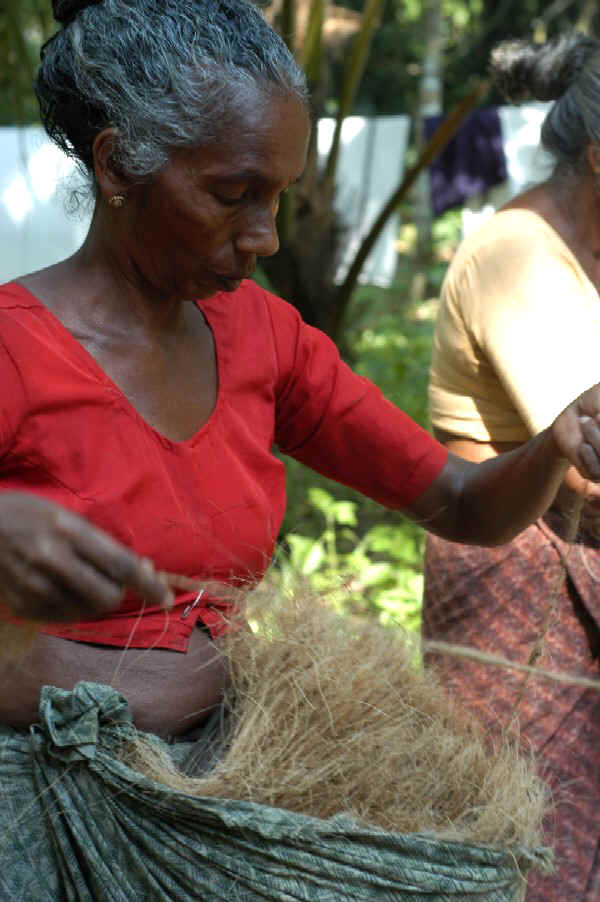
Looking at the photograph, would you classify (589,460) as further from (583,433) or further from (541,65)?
(541,65)

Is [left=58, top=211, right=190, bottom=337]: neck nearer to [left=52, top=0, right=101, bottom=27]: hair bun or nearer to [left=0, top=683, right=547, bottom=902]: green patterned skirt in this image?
[left=52, top=0, right=101, bottom=27]: hair bun

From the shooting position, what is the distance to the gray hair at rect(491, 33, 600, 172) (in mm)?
2299

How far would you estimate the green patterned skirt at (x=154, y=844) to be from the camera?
1.31 meters

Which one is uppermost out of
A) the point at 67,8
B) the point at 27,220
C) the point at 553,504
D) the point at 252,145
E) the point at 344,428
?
the point at 67,8

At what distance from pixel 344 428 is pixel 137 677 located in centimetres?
59

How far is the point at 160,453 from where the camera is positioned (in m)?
1.53

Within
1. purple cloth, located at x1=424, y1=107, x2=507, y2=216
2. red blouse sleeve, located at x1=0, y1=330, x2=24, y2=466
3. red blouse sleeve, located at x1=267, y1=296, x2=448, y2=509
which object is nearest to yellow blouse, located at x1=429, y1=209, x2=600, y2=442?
red blouse sleeve, located at x1=267, y1=296, x2=448, y2=509

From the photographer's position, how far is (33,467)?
145cm

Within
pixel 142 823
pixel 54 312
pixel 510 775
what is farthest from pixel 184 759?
pixel 54 312

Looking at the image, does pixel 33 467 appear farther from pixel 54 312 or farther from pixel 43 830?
pixel 43 830

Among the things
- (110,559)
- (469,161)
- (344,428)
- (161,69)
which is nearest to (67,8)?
(161,69)

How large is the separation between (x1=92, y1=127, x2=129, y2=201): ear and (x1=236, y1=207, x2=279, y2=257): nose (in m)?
0.18

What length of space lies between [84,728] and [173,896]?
0.22 metres

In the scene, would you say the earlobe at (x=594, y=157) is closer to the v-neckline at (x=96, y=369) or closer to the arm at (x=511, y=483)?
the arm at (x=511, y=483)
